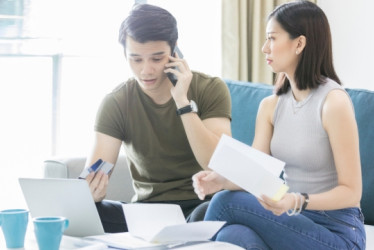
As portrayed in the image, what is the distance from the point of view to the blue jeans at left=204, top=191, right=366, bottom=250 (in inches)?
67.9

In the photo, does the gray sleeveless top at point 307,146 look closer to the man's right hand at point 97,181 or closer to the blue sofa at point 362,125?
the blue sofa at point 362,125

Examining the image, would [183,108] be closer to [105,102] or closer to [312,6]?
[105,102]

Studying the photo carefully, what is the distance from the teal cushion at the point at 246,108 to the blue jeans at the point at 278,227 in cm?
73

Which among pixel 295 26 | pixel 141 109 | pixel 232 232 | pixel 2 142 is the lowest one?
pixel 2 142

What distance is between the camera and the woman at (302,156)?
174cm

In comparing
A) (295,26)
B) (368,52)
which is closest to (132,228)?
(295,26)

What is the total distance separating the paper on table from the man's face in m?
0.52

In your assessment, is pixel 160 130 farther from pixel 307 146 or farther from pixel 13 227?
pixel 13 227

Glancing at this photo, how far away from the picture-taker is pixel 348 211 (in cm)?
183

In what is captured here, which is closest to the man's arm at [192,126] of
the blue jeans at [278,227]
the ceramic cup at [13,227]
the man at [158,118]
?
the man at [158,118]

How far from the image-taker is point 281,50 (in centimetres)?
196

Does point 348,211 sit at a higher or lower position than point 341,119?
lower

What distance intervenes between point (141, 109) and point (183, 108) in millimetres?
188

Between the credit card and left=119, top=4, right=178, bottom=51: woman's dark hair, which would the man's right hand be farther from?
left=119, top=4, right=178, bottom=51: woman's dark hair
